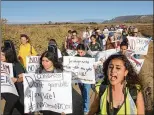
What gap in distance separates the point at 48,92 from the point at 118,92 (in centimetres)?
294

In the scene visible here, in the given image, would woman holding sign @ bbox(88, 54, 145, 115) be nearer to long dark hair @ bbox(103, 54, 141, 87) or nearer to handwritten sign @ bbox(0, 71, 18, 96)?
long dark hair @ bbox(103, 54, 141, 87)

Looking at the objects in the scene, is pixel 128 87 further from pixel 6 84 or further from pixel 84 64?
pixel 84 64

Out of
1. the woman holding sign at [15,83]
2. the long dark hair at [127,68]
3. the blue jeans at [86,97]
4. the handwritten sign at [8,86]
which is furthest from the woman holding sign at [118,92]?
the blue jeans at [86,97]

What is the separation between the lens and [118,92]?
11.3 ft

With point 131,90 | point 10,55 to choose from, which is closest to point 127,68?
point 131,90

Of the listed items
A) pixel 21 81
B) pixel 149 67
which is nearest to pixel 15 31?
pixel 149 67

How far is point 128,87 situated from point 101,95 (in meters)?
0.24

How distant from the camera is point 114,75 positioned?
3.46 meters

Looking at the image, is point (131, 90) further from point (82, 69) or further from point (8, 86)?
point (82, 69)

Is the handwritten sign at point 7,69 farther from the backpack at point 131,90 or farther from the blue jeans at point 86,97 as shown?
the backpack at point 131,90

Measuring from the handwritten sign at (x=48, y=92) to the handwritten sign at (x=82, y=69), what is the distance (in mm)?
2568

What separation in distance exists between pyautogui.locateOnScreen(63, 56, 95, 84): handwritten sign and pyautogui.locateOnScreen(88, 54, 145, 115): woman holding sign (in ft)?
17.4

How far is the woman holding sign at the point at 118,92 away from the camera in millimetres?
3336

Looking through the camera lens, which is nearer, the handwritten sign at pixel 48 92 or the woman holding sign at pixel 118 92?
the woman holding sign at pixel 118 92
